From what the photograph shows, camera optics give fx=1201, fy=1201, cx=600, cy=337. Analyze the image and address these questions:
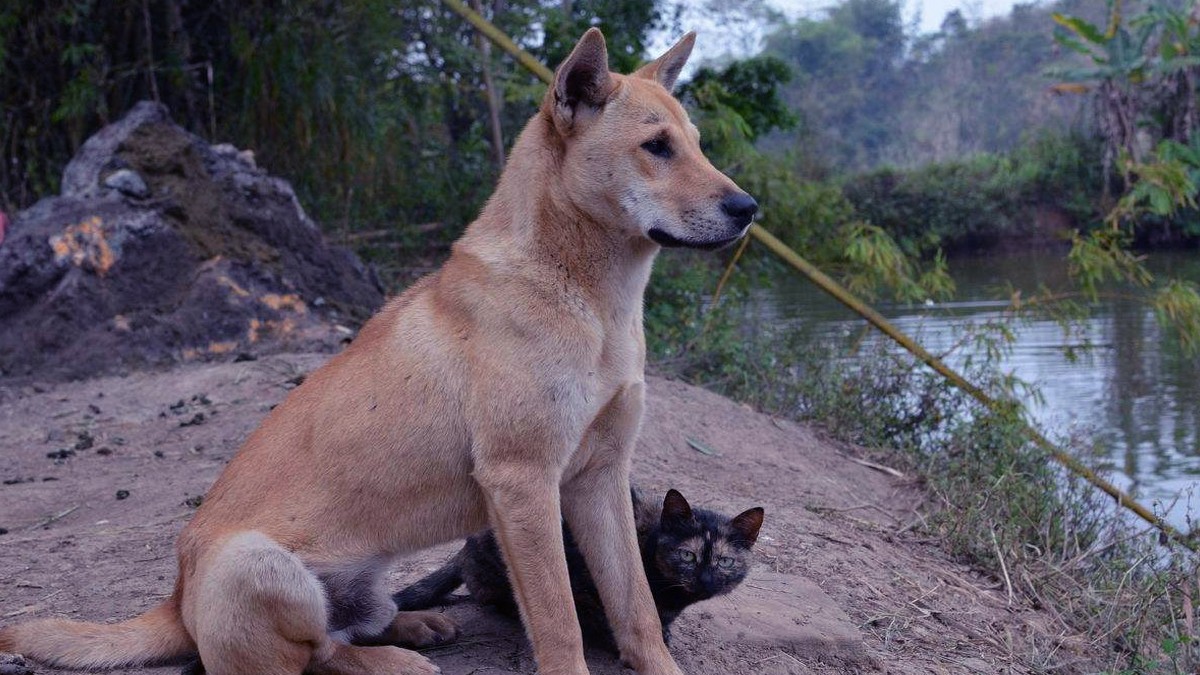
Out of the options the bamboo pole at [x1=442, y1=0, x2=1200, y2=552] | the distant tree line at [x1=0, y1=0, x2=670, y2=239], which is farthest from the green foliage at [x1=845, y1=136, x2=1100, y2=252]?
the bamboo pole at [x1=442, y1=0, x2=1200, y2=552]

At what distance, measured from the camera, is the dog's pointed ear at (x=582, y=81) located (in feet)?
12.5

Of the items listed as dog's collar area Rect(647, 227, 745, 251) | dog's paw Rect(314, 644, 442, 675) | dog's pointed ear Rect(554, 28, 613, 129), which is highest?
dog's pointed ear Rect(554, 28, 613, 129)

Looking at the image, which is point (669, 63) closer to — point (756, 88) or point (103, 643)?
point (103, 643)

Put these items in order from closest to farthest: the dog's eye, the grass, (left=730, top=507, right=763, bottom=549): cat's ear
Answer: the dog's eye
(left=730, top=507, right=763, bottom=549): cat's ear
the grass

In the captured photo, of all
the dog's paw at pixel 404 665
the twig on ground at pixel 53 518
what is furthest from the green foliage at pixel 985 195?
the dog's paw at pixel 404 665

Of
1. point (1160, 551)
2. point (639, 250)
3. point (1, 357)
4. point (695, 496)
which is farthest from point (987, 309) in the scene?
point (639, 250)

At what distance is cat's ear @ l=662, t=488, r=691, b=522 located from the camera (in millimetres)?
4189

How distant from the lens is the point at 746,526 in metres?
4.36

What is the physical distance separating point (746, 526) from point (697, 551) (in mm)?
286

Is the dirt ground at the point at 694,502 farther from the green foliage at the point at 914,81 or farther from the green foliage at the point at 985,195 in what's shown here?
the green foliage at the point at 914,81

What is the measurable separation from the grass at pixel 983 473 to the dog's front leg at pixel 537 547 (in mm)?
2531

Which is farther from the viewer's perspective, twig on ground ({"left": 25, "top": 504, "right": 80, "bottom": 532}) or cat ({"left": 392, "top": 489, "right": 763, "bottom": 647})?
twig on ground ({"left": 25, "top": 504, "right": 80, "bottom": 532})

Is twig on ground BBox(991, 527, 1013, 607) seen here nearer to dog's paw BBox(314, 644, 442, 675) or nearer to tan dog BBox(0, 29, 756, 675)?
tan dog BBox(0, 29, 756, 675)

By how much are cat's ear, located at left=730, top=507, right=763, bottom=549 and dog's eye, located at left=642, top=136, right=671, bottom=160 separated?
1.34m
